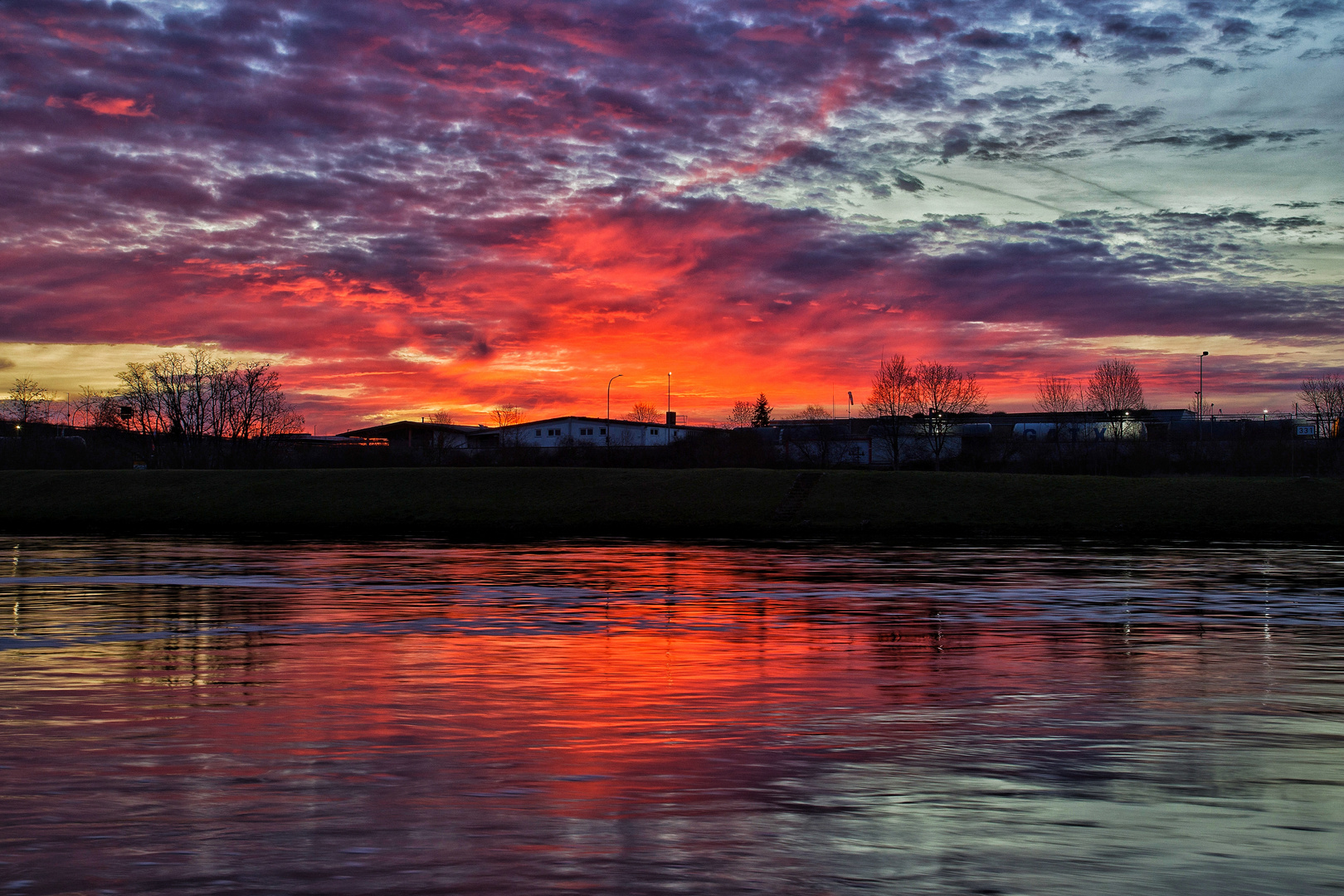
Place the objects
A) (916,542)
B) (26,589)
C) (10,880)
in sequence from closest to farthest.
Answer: (10,880) < (26,589) < (916,542)

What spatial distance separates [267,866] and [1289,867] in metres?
5.50

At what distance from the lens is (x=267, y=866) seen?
19.7 feet

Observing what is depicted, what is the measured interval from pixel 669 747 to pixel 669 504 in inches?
1657

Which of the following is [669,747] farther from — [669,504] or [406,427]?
[406,427]

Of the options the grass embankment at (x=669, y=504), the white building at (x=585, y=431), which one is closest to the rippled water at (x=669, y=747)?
the grass embankment at (x=669, y=504)

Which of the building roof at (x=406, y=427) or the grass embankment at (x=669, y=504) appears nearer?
the grass embankment at (x=669, y=504)

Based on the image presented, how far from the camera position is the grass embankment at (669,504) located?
144 feet

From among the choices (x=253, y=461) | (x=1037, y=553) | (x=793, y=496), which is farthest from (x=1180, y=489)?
(x=253, y=461)

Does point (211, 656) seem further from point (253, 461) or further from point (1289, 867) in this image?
point (253, 461)

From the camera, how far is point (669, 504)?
50.9m

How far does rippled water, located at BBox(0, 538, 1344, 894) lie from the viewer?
6.14 meters

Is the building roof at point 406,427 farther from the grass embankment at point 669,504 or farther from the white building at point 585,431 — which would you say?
the grass embankment at point 669,504

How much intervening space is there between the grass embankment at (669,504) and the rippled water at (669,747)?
994 inches

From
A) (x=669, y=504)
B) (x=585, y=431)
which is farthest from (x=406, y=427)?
(x=669, y=504)
